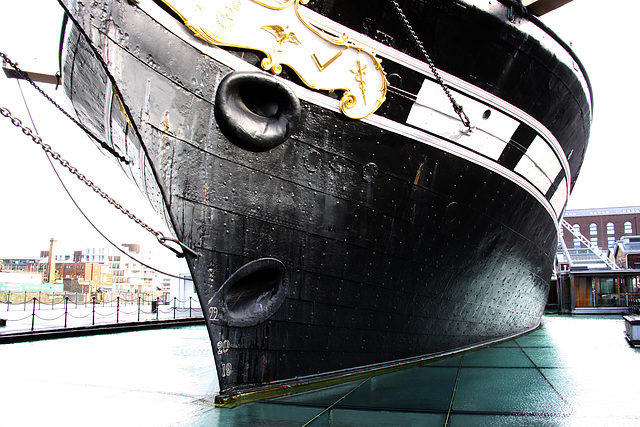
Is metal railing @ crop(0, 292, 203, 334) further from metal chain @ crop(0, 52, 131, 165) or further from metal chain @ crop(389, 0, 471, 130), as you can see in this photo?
metal chain @ crop(389, 0, 471, 130)

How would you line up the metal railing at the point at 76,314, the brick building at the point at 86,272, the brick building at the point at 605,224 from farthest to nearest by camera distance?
the brick building at the point at 86,272 < the brick building at the point at 605,224 < the metal railing at the point at 76,314

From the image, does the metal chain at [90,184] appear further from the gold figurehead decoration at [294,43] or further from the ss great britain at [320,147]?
the gold figurehead decoration at [294,43]

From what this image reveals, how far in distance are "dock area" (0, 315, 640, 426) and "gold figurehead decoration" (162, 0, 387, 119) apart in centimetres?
253

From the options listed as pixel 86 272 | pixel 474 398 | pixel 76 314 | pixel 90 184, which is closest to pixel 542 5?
pixel 474 398

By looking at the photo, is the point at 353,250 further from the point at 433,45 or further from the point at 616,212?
the point at 616,212

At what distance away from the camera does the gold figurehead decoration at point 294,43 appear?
3.45 metres

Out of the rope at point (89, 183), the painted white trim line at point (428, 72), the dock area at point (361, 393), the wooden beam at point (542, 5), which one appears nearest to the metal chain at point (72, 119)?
the rope at point (89, 183)

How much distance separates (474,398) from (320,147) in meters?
2.60

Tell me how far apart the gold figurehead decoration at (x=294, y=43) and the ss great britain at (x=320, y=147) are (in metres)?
0.01

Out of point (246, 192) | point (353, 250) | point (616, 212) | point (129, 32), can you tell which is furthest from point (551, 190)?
point (616, 212)

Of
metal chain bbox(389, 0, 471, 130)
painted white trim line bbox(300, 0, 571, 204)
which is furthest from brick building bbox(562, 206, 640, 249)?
metal chain bbox(389, 0, 471, 130)

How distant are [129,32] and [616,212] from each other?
7502 cm

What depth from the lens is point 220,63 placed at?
357 centimetres

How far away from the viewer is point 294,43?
3.72 metres
